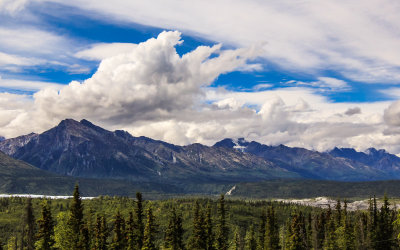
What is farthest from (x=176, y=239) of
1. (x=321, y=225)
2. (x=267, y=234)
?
(x=321, y=225)

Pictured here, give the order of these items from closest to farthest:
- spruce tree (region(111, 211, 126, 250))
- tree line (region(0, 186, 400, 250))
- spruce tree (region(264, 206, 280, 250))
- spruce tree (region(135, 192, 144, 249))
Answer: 1. tree line (region(0, 186, 400, 250))
2. spruce tree (region(135, 192, 144, 249))
3. spruce tree (region(111, 211, 126, 250))
4. spruce tree (region(264, 206, 280, 250))

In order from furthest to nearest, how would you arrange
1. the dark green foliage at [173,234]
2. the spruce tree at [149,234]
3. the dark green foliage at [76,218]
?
the dark green foliage at [173,234] → the spruce tree at [149,234] → the dark green foliage at [76,218]

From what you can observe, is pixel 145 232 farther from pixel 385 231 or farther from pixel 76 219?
pixel 385 231

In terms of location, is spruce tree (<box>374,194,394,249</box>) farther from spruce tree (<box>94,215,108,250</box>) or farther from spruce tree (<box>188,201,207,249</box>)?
spruce tree (<box>94,215,108,250</box>)

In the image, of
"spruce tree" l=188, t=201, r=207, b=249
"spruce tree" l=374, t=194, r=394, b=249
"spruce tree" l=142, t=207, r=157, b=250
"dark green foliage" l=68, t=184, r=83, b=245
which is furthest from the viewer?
"spruce tree" l=374, t=194, r=394, b=249

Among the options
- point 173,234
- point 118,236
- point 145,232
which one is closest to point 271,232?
point 173,234

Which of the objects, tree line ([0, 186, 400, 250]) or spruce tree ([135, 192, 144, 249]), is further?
spruce tree ([135, 192, 144, 249])

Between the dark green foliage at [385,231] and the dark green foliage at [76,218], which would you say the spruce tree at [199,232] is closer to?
the dark green foliage at [76,218]

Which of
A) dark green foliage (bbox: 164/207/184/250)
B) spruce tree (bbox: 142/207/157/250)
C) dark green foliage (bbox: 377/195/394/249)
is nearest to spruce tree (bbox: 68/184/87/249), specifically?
spruce tree (bbox: 142/207/157/250)

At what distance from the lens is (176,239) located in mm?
99125

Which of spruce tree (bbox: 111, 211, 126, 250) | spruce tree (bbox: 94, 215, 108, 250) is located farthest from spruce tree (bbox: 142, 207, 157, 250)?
spruce tree (bbox: 94, 215, 108, 250)

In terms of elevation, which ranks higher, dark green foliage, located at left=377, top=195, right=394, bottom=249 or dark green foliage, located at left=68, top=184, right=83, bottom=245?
dark green foliage, located at left=68, top=184, right=83, bottom=245

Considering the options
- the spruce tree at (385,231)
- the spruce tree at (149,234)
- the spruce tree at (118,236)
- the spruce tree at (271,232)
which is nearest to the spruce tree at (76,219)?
the spruce tree at (118,236)

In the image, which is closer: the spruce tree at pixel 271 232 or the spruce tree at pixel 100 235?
the spruce tree at pixel 100 235
